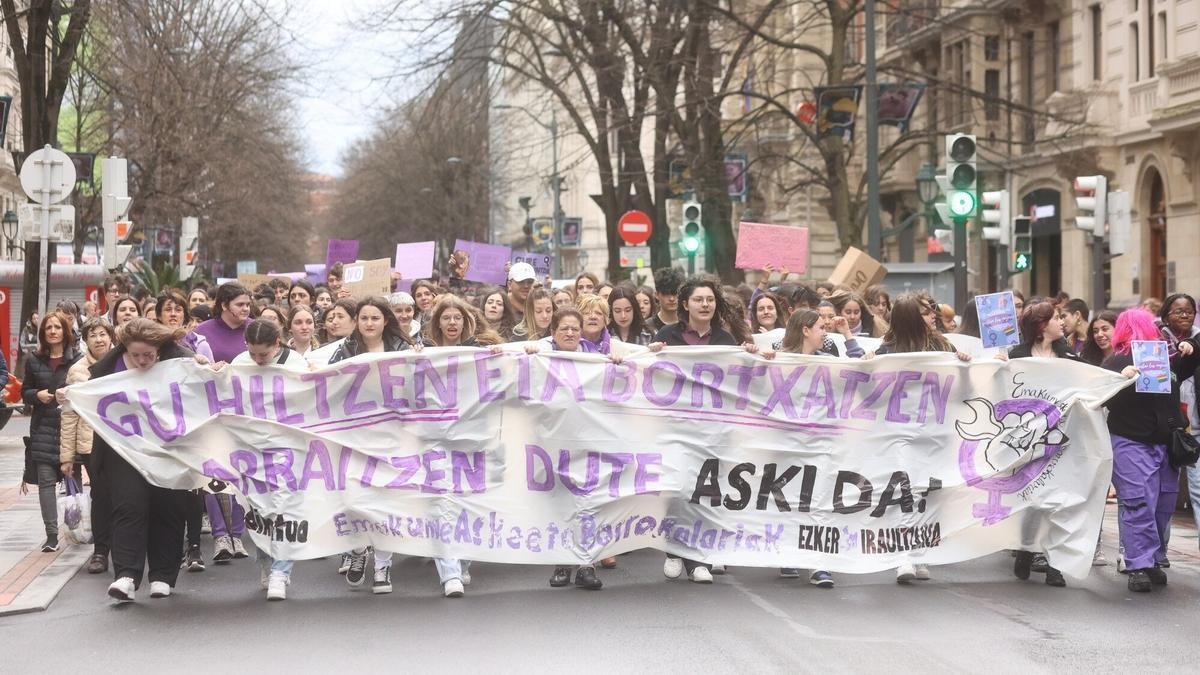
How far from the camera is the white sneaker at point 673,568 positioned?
10297 millimetres

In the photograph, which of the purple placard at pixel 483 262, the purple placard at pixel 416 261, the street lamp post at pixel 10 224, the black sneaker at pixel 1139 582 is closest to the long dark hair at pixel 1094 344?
the black sneaker at pixel 1139 582

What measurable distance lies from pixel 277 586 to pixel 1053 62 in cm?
2911

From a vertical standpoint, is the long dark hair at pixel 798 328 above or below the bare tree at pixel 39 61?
below

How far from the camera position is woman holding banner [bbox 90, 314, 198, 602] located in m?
9.52

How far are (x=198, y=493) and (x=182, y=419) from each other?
0.91 metres

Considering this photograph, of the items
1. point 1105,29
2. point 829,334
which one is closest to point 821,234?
point 1105,29

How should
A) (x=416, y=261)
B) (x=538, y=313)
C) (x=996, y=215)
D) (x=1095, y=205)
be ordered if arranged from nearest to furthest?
(x=538, y=313) < (x=1095, y=205) < (x=996, y=215) < (x=416, y=261)

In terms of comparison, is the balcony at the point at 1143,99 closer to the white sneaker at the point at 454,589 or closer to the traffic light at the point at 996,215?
the traffic light at the point at 996,215

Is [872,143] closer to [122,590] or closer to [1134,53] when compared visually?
[1134,53]

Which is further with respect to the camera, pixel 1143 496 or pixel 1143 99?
pixel 1143 99

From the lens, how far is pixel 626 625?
28.5ft

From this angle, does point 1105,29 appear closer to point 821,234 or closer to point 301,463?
point 821,234

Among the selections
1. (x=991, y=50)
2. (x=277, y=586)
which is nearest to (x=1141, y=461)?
(x=277, y=586)

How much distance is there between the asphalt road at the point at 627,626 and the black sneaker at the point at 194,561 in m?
0.19
